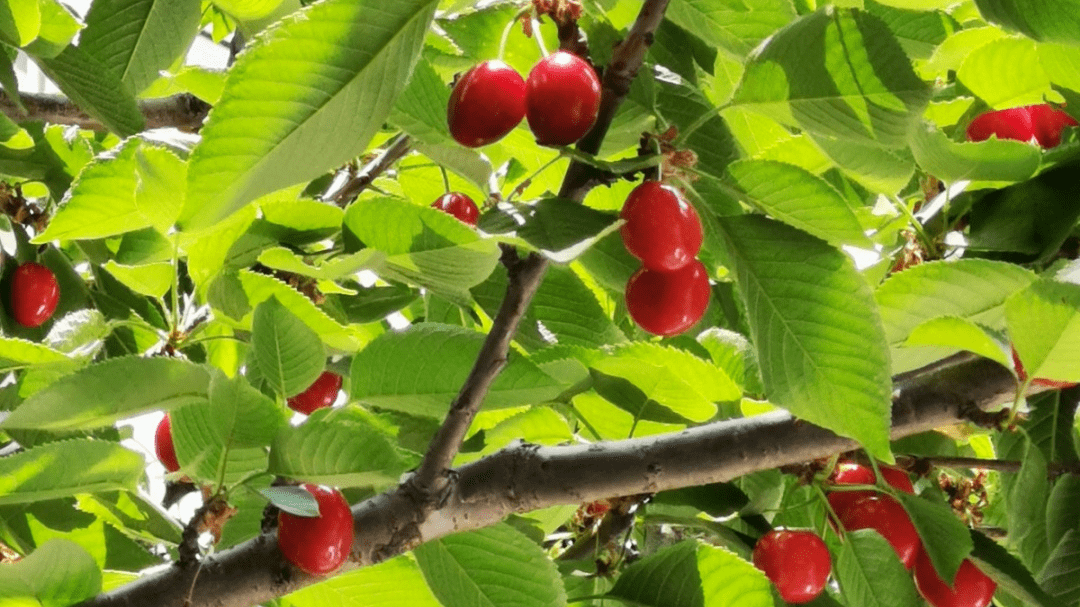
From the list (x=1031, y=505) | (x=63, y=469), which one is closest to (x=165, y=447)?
(x=63, y=469)

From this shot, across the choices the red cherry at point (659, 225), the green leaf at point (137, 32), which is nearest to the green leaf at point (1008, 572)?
the red cherry at point (659, 225)

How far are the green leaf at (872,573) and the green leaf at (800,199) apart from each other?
0.40m

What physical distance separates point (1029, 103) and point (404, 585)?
723 mm

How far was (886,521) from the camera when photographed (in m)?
1.11

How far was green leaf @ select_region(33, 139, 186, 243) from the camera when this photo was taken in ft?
2.98

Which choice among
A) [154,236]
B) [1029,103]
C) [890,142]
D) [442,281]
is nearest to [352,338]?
[442,281]

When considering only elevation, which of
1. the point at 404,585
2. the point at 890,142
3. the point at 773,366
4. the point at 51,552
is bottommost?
the point at 404,585

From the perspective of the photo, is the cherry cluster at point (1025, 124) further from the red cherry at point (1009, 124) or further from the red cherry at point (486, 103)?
the red cherry at point (486, 103)

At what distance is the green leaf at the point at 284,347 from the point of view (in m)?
0.89

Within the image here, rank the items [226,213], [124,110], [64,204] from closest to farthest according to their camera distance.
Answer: [226,213] < [64,204] < [124,110]

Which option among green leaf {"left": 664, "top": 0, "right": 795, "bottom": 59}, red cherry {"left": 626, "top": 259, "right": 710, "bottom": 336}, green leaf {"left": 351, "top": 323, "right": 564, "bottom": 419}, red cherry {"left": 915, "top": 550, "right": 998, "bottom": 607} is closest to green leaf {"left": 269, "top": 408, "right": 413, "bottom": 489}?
green leaf {"left": 351, "top": 323, "right": 564, "bottom": 419}

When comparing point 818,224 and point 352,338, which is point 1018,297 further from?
point 352,338

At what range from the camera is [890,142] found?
2.39ft

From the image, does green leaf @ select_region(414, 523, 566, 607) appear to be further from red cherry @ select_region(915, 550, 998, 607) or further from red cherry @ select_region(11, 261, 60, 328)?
red cherry @ select_region(11, 261, 60, 328)
